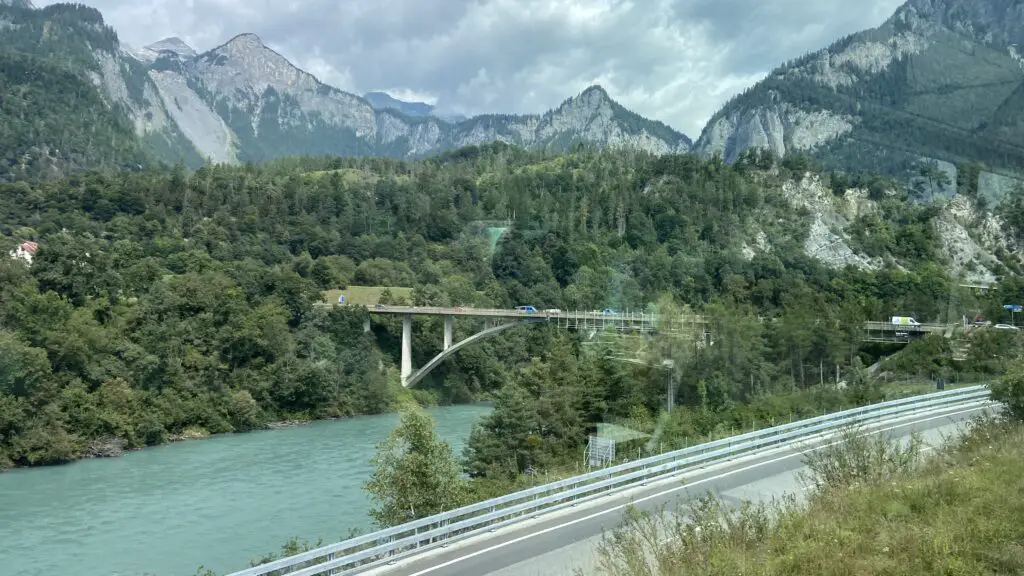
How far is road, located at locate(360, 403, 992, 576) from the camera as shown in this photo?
623cm

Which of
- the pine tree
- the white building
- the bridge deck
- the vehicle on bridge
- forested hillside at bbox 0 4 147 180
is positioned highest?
forested hillside at bbox 0 4 147 180

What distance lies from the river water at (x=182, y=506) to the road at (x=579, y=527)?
6.21 meters

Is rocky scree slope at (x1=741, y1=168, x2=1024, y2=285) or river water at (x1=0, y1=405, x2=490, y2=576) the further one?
rocky scree slope at (x1=741, y1=168, x2=1024, y2=285)

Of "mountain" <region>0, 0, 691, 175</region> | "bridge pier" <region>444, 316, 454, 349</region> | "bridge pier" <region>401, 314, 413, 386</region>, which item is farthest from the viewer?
"mountain" <region>0, 0, 691, 175</region>

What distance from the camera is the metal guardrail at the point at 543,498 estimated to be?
608cm

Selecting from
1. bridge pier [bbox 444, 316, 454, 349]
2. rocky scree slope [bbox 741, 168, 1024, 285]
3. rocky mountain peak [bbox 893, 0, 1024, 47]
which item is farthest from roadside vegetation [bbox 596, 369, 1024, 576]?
rocky scree slope [bbox 741, 168, 1024, 285]

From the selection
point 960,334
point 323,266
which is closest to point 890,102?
point 960,334

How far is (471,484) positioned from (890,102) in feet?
118

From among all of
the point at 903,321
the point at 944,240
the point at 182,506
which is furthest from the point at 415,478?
the point at 944,240

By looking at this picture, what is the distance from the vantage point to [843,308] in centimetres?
2841

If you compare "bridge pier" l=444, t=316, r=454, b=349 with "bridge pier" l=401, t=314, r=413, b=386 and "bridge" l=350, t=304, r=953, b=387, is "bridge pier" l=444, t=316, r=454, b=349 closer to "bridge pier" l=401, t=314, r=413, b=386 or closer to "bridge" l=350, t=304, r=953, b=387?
"bridge" l=350, t=304, r=953, b=387

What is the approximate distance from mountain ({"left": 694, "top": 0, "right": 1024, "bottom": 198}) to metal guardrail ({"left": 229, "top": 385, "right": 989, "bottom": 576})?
13461 millimetres

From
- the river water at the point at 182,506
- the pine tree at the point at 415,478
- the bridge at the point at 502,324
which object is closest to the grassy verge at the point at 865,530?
the pine tree at the point at 415,478

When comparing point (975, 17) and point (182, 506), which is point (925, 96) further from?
point (182, 506)
